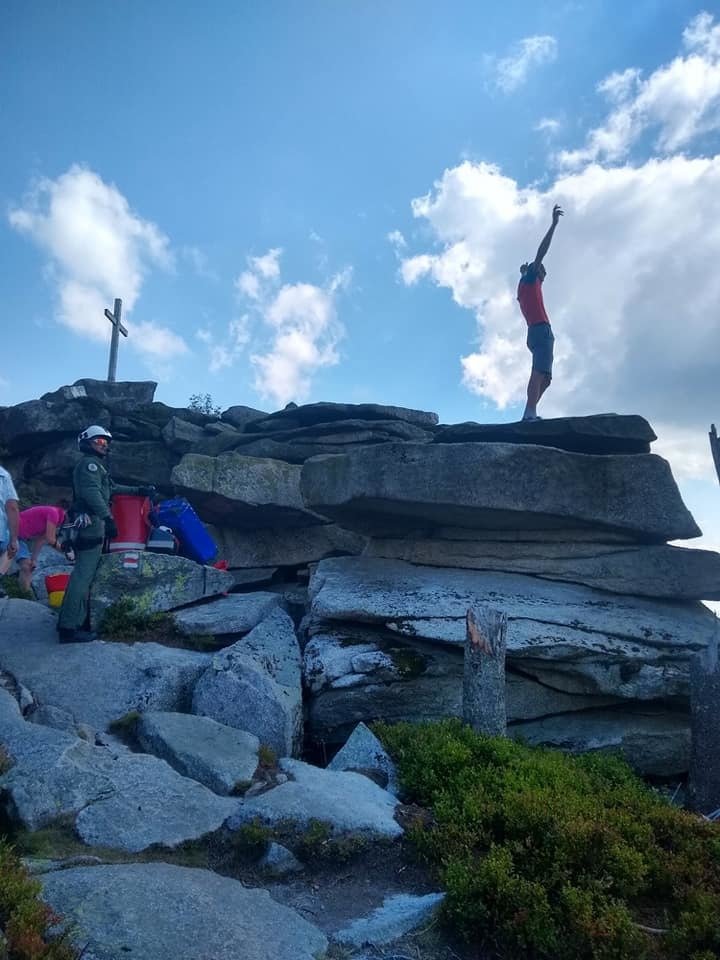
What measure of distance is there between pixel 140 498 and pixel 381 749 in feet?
24.6

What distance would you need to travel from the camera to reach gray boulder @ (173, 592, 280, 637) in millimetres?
13320

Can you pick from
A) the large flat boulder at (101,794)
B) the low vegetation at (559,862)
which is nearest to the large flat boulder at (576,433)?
the low vegetation at (559,862)

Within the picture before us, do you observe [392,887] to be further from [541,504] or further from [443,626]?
[541,504]

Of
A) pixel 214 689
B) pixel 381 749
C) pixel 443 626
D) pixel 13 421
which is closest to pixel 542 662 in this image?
pixel 443 626

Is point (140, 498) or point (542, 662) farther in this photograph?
point (140, 498)

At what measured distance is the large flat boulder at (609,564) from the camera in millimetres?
14414

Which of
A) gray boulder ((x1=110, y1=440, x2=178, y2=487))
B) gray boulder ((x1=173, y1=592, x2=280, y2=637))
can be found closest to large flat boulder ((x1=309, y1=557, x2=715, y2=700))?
gray boulder ((x1=173, y1=592, x2=280, y2=637))

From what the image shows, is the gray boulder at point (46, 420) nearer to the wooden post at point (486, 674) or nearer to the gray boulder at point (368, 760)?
the gray boulder at point (368, 760)

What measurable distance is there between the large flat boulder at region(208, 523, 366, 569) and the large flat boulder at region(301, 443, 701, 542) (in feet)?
14.7

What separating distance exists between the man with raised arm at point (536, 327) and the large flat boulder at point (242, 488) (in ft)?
20.2

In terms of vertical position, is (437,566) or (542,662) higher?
(437,566)

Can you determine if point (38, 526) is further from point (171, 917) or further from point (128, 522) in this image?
point (171, 917)

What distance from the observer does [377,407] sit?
846 inches

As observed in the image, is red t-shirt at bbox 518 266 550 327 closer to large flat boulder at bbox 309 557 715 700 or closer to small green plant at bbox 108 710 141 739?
large flat boulder at bbox 309 557 715 700
